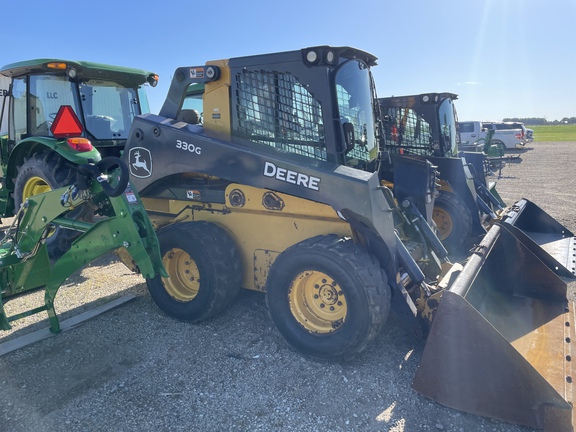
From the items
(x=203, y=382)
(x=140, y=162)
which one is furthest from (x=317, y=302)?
(x=140, y=162)

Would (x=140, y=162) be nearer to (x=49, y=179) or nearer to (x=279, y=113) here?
(x=279, y=113)

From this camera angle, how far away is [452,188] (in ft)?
21.9

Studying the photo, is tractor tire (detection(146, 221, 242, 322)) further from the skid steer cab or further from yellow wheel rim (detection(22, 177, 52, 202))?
yellow wheel rim (detection(22, 177, 52, 202))

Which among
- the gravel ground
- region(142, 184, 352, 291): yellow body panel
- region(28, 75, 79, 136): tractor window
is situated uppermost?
region(28, 75, 79, 136): tractor window

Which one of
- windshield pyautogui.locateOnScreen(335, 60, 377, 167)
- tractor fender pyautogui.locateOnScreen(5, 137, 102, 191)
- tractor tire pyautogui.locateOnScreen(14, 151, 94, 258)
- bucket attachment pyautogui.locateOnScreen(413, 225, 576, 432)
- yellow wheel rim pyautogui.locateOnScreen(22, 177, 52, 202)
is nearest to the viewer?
bucket attachment pyautogui.locateOnScreen(413, 225, 576, 432)

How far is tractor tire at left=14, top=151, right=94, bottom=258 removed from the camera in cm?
513

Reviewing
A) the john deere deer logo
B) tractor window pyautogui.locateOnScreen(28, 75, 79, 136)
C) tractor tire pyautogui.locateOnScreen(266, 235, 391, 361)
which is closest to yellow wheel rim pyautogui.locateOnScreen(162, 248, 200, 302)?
the john deere deer logo

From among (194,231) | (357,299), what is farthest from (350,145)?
(194,231)

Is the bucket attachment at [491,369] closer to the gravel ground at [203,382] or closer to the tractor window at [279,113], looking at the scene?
the gravel ground at [203,382]

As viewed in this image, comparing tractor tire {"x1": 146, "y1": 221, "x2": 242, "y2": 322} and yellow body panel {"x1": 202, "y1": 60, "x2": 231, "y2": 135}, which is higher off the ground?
yellow body panel {"x1": 202, "y1": 60, "x2": 231, "y2": 135}

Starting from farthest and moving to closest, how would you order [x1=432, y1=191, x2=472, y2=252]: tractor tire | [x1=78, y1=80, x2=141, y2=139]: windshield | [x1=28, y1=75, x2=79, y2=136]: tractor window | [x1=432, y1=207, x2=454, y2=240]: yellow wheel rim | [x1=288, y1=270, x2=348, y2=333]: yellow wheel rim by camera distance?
[x1=432, y1=207, x2=454, y2=240]: yellow wheel rim < [x1=432, y1=191, x2=472, y2=252]: tractor tire < [x1=78, y1=80, x2=141, y2=139]: windshield < [x1=28, y1=75, x2=79, y2=136]: tractor window < [x1=288, y1=270, x2=348, y2=333]: yellow wheel rim

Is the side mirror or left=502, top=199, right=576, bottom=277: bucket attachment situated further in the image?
left=502, top=199, right=576, bottom=277: bucket attachment

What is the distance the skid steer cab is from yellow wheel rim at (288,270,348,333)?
111 centimetres

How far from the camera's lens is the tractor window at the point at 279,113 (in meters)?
3.52
